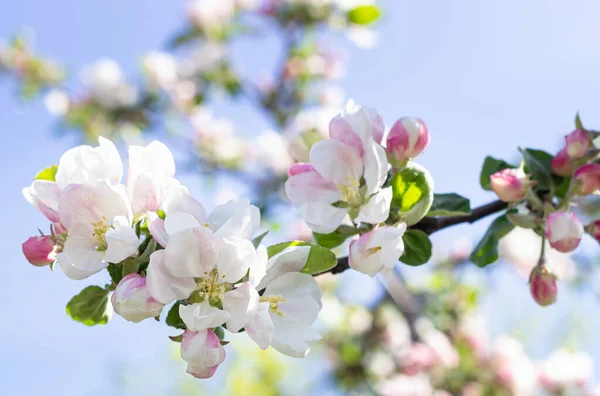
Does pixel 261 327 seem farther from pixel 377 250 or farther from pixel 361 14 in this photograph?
pixel 361 14

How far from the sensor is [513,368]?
9.27ft

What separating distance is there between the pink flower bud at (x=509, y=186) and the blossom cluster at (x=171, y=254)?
0.35m

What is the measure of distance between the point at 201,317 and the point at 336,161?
0.30 meters

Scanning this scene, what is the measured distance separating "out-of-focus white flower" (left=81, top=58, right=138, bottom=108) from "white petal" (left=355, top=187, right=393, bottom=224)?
3841 mm

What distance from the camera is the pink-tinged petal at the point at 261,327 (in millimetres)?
688

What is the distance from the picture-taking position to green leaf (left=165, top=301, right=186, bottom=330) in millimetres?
737

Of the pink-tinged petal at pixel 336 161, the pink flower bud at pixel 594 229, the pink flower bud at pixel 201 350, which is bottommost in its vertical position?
the pink flower bud at pixel 594 229

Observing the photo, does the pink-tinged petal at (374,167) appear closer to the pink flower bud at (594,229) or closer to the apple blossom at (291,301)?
the apple blossom at (291,301)

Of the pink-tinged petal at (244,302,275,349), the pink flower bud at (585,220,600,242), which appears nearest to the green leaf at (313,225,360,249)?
the pink-tinged petal at (244,302,275,349)

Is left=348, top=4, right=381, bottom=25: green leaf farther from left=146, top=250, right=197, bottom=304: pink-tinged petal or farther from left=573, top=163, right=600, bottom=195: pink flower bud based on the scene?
left=146, top=250, right=197, bottom=304: pink-tinged petal

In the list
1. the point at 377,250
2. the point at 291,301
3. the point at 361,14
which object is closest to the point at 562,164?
the point at 377,250

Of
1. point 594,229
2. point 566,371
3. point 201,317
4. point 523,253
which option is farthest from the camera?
point 523,253

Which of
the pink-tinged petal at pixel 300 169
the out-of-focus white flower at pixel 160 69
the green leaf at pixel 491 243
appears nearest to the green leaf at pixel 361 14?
the out-of-focus white flower at pixel 160 69

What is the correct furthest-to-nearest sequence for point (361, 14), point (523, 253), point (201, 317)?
1. point (523, 253)
2. point (361, 14)
3. point (201, 317)
